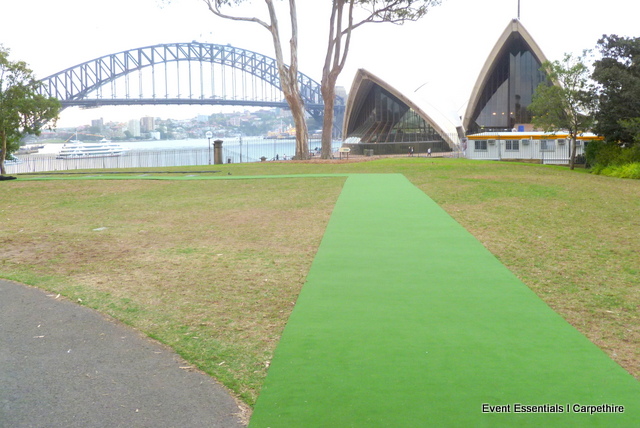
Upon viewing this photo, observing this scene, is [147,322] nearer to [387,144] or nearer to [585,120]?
[585,120]

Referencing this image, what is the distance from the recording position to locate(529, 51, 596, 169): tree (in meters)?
26.0

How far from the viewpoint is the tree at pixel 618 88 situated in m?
22.3

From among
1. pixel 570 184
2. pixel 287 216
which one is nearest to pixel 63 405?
pixel 287 216

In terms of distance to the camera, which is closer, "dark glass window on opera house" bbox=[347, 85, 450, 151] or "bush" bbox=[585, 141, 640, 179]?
"bush" bbox=[585, 141, 640, 179]

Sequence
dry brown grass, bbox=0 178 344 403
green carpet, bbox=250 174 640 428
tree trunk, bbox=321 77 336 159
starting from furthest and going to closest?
tree trunk, bbox=321 77 336 159, dry brown grass, bbox=0 178 344 403, green carpet, bbox=250 174 640 428

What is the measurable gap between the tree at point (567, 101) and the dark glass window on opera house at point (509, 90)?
20634 millimetres

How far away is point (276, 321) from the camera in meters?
4.72

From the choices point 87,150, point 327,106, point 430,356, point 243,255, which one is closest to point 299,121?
point 327,106

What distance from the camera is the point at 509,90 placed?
50.2 m

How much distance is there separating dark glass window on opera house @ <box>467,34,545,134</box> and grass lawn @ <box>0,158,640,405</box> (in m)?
36.2

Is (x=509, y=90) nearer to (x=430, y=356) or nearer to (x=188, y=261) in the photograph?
(x=188, y=261)

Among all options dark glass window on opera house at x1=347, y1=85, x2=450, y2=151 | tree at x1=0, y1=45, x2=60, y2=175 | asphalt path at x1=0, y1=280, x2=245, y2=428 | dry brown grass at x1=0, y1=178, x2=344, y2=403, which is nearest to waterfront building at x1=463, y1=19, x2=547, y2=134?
dark glass window on opera house at x1=347, y1=85, x2=450, y2=151

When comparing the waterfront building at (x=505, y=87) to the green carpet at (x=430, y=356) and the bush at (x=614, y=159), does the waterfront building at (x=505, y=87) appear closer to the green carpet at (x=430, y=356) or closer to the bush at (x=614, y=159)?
the bush at (x=614, y=159)

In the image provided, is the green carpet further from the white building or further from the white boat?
the white boat
